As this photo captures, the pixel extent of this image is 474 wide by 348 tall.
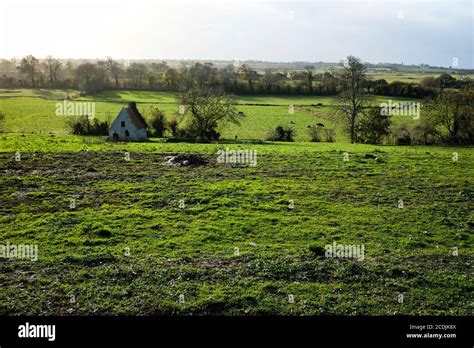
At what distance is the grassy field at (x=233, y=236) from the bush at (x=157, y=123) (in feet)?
75.3

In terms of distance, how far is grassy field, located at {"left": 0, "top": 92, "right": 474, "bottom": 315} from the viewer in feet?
41.0

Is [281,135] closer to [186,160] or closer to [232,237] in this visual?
[186,160]

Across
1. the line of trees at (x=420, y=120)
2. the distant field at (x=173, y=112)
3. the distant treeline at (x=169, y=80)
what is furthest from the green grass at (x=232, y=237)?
the distant treeline at (x=169, y=80)

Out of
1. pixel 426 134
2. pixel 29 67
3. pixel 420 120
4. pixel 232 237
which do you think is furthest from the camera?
pixel 29 67

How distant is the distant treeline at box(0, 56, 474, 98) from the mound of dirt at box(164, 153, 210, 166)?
209ft

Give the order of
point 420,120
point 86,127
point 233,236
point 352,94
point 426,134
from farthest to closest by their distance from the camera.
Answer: point 86,127 → point 352,94 → point 420,120 → point 426,134 → point 233,236

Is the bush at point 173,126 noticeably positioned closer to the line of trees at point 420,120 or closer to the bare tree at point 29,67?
the line of trees at point 420,120

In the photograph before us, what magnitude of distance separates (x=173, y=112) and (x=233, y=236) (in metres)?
58.0

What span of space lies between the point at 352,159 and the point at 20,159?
25442 millimetres

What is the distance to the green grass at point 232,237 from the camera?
12492 millimetres

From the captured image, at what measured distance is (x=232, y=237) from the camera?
1700 centimetres

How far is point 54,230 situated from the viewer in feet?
57.1

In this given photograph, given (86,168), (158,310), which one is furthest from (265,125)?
(158,310)

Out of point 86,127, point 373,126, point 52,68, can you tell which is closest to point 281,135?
point 373,126
